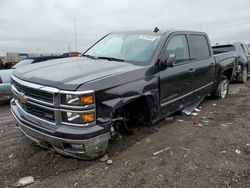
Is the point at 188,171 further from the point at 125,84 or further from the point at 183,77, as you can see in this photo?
the point at 183,77

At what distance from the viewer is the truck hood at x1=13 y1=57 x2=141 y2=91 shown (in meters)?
3.12

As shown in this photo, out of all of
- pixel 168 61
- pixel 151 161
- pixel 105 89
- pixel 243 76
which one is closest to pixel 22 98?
pixel 105 89

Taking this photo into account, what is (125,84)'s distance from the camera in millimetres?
3576

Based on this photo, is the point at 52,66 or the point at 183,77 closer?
the point at 52,66

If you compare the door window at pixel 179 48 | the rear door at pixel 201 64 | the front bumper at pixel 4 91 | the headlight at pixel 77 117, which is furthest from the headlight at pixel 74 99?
the front bumper at pixel 4 91

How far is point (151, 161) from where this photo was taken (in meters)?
3.63

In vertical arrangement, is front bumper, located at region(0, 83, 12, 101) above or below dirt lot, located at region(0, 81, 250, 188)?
above

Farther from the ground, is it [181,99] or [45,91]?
[45,91]

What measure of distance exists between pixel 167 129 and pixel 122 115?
1.23 meters

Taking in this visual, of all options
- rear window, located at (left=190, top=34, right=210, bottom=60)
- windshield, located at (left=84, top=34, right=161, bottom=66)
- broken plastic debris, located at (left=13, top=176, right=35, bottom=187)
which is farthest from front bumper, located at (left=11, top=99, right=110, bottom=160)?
rear window, located at (left=190, top=34, right=210, bottom=60)

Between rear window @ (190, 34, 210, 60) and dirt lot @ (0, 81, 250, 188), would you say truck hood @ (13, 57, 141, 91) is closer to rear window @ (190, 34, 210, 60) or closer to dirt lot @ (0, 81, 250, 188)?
dirt lot @ (0, 81, 250, 188)

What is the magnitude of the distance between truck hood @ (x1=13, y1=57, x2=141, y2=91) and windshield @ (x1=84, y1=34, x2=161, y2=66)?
12.2 inches

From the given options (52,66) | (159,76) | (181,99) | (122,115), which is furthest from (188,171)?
(52,66)

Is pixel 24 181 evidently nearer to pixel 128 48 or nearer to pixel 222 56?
pixel 128 48
